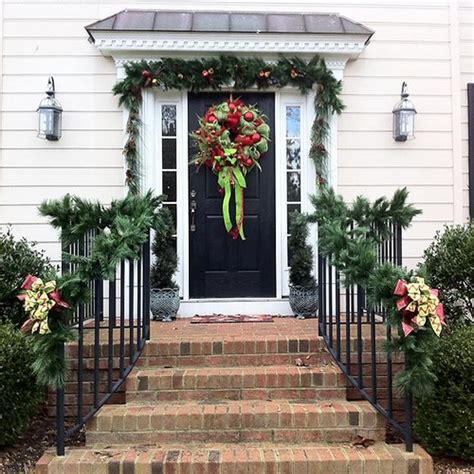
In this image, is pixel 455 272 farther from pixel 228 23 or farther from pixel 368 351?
pixel 228 23

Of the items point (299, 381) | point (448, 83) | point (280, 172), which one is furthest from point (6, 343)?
point (448, 83)

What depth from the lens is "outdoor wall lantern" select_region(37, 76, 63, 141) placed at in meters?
4.50

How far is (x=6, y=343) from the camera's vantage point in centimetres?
292

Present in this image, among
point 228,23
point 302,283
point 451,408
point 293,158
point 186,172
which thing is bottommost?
point 451,408

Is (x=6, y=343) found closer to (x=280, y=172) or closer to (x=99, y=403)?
(x=99, y=403)

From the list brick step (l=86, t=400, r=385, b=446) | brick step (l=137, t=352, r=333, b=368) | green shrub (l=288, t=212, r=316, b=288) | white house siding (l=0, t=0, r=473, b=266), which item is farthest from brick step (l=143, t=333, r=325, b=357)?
white house siding (l=0, t=0, r=473, b=266)

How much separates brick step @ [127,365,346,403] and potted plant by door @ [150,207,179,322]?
1.29 meters

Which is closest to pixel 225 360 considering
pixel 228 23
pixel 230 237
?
pixel 230 237

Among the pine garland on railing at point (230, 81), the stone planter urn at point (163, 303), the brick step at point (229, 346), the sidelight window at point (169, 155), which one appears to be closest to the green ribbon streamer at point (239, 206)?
the sidelight window at point (169, 155)

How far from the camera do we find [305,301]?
14.8 feet

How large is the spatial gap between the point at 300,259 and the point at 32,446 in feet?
8.56

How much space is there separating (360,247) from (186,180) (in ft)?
7.55

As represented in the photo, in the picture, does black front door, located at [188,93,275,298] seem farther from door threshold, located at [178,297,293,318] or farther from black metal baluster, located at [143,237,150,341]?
black metal baluster, located at [143,237,150,341]

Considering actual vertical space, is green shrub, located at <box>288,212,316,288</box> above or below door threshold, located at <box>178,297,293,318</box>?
above
